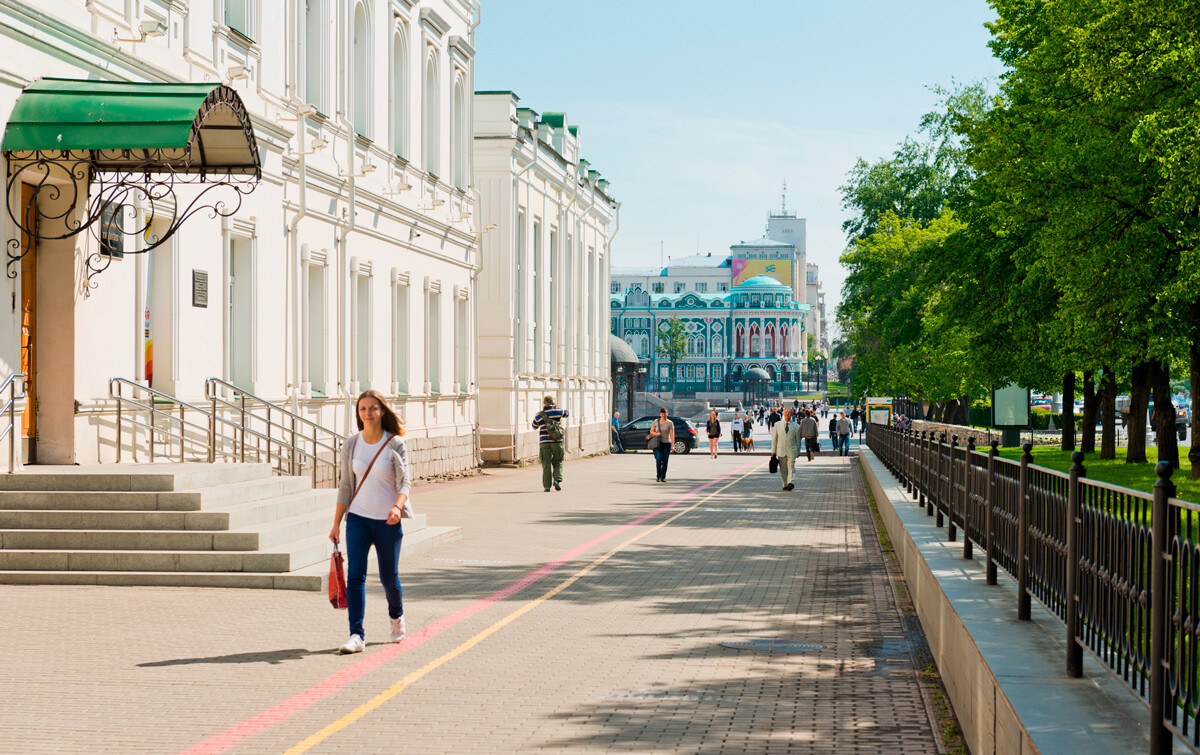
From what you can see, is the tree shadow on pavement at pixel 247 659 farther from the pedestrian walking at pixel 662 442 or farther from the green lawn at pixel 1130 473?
the pedestrian walking at pixel 662 442

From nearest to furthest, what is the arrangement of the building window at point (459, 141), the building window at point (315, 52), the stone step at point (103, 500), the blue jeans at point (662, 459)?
the stone step at point (103, 500)
the building window at point (315, 52)
the blue jeans at point (662, 459)
the building window at point (459, 141)

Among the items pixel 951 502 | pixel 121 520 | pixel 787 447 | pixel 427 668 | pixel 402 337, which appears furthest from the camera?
pixel 402 337

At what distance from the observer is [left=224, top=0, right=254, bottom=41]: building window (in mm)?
19078

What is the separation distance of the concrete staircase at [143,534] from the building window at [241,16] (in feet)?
26.2

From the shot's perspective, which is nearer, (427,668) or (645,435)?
(427,668)

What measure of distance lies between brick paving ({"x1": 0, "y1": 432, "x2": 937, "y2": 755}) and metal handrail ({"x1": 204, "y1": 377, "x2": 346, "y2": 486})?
3.33 m

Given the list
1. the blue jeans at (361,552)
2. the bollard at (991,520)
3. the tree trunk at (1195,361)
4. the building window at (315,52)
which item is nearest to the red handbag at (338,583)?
the blue jeans at (361,552)

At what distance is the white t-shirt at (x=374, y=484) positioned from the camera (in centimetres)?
905

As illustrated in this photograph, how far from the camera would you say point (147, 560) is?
1217 cm

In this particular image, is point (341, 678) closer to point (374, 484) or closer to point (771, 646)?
point (374, 484)

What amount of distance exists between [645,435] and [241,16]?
38.2 meters

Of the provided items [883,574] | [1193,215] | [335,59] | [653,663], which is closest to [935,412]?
[1193,215]

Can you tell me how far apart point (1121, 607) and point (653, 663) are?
4.13 metres

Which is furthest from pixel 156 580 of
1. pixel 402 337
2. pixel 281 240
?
pixel 402 337
